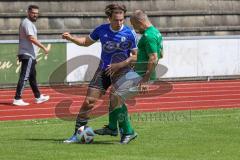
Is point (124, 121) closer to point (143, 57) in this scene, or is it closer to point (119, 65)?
point (119, 65)

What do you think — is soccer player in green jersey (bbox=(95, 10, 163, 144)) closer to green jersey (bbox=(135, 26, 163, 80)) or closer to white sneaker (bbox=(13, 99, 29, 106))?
green jersey (bbox=(135, 26, 163, 80))

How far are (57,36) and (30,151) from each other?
15613 millimetres

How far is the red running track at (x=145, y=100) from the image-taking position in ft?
50.3

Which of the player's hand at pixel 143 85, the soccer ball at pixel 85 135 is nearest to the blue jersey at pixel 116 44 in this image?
the player's hand at pixel 143 85

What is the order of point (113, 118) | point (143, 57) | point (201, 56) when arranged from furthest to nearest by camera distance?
point (201, 56), point (143, 57), point (113, 118)

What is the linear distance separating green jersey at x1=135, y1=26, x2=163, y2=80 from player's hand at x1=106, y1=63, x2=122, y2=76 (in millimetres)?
485

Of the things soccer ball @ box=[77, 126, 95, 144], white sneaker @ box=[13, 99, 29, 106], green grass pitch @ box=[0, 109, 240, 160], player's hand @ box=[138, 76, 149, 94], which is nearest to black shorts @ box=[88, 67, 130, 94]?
player's hand @ box=[138, 76, 149, 94]

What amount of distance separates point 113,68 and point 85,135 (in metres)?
1.04

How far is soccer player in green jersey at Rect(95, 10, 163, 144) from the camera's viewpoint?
10680mm

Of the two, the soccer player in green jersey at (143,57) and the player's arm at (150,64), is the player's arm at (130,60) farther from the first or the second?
the player's arm at (150,64)

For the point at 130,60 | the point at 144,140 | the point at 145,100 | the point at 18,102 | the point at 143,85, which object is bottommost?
the point at 145,100

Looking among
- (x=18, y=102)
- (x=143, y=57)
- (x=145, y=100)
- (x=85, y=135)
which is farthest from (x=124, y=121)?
(x=145, y=100)

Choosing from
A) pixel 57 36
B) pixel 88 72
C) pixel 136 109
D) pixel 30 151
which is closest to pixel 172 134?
pixel 30 151

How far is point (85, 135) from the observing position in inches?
420
